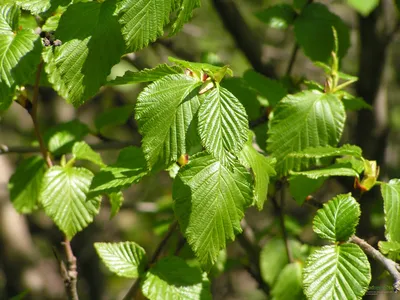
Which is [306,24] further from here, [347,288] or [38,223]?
[38,223]

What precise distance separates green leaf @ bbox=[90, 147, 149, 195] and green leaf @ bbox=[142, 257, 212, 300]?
0.89 feet

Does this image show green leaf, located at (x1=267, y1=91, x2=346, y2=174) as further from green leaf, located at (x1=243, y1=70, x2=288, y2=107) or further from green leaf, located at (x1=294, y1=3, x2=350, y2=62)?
green leaf, located at (x1=294, y1=3, x2=350, y2=62)

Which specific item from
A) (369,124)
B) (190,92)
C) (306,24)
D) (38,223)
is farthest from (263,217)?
(190,92)

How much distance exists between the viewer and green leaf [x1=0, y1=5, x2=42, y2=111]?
1086 mm

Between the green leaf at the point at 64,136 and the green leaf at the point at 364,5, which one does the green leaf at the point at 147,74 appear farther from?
the green leaf at the point at 364,5

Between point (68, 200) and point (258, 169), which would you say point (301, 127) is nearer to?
point (258, 169)

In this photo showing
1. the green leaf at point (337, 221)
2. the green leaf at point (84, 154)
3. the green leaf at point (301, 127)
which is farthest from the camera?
the green leaf at point (84, 154)

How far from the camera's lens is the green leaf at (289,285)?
1.53 meters

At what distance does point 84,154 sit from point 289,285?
0.66m

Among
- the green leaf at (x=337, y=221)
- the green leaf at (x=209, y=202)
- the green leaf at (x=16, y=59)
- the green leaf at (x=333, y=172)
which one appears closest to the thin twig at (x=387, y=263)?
the green leaf at (x=337, y=221)

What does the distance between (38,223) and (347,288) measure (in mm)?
3517

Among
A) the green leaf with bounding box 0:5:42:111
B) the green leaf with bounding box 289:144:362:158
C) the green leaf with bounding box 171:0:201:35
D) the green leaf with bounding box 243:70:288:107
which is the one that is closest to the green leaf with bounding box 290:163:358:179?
the green leaf with bounding box 289:144:362:158

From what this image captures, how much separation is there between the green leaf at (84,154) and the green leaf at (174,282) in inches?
11.8

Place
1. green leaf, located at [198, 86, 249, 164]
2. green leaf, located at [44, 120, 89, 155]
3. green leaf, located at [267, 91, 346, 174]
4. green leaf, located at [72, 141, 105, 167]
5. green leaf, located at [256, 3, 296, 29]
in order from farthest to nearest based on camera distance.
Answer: green leaf, located at [256, 3, 296, 29] < green leaf, located at [44, 120, 89, 155] < green leaf, located at [72, 141, 105, 167] < green leaf, located at [267, 91, 346, 174] < green leaf, located at [198, 86, 249, 164]
